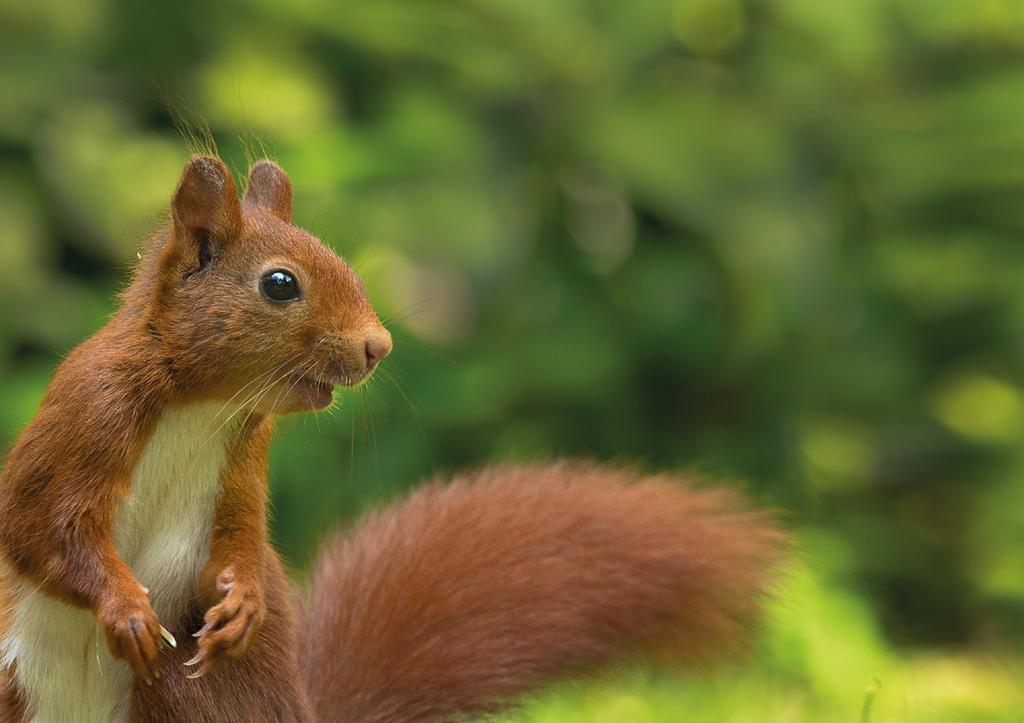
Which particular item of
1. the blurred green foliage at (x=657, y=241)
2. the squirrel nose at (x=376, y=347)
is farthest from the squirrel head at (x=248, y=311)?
the blurred green foliage at (x=657, y=241)

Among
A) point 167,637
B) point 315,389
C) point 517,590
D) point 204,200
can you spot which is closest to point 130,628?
point 167,637

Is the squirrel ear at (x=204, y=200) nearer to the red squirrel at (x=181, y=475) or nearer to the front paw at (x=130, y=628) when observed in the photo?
the red squirrel at (x=181, y=475)

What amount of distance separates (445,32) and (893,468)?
1.24 m

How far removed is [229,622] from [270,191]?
360 mm

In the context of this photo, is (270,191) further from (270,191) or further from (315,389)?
(315,389)

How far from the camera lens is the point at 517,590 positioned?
4.99ft

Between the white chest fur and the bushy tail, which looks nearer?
the white chest fur

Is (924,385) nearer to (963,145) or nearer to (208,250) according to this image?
(963,145)

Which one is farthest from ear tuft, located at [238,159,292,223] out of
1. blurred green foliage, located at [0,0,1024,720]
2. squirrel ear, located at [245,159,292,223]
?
blurred green foliage, located at [0,0,1024,720]

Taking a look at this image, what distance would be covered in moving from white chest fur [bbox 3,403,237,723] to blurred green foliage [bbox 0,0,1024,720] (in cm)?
128

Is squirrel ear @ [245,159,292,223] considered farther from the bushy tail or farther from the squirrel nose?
the bushy tail

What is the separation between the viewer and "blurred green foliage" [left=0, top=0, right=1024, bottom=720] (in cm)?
255

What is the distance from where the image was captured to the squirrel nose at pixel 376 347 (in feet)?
3.65

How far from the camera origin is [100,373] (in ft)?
3.61
